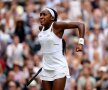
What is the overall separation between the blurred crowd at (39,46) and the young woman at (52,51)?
471 centimetres

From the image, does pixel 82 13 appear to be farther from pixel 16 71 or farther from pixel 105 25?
pixel 16 71

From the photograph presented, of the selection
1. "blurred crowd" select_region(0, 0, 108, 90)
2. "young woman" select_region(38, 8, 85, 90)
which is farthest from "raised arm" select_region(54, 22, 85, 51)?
"blurred crowd" select_region(0, 0, 108, 90)

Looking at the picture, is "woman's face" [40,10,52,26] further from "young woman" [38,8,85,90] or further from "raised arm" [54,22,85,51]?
"raised arm" [54,22,85,51]

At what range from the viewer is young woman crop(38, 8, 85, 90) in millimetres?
10117

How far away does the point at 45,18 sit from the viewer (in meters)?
10.2

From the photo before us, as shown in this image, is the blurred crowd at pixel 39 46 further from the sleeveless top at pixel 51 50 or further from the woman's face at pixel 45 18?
the woman's face at pixel 45 18

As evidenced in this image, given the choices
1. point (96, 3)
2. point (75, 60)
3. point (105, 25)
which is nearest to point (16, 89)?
point (75, 60)

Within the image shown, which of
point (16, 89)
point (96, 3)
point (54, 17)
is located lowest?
point (16, 89)

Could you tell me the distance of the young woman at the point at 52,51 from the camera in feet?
33.2

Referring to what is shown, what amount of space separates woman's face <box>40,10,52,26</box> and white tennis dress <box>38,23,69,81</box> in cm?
13

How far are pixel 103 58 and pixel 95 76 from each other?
4.95 ft

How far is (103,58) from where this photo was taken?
18141mm

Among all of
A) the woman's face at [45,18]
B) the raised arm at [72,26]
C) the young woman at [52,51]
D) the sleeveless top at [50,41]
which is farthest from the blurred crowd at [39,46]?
the raised arm at [72,26]

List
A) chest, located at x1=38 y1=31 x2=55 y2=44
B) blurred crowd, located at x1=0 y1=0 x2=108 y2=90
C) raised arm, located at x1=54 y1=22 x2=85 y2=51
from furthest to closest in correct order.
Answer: blurred crowd, located at x1=0 y1=0 x2=108 y2=90 < chest, located at x1=38 y1=31 x2=55 y2=44 < raised arm, located at x1=54 y1=22 x2=85 y2=51
